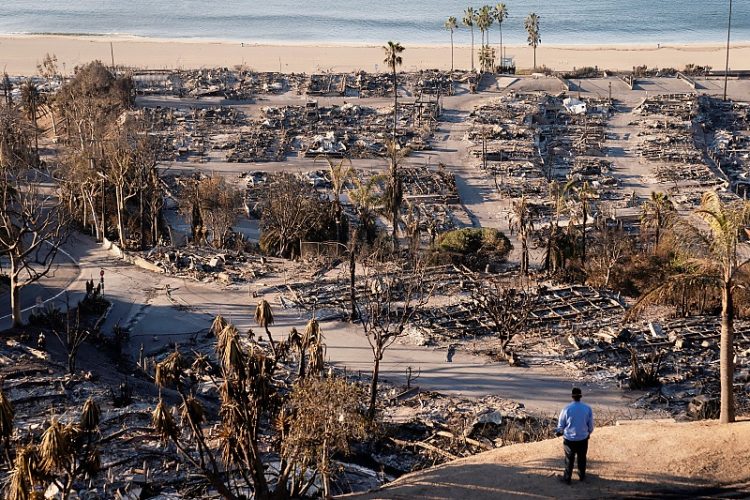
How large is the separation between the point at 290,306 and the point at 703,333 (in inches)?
489

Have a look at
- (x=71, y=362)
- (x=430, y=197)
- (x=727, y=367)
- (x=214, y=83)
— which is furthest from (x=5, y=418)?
(x=214, y=83)

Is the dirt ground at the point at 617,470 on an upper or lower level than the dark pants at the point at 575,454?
lower

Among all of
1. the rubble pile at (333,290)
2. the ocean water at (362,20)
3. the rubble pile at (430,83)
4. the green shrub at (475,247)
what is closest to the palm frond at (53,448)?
the rubble pile at (333,290)

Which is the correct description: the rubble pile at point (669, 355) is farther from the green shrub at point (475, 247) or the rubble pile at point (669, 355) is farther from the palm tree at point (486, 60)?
the palm tree at point (486, 60)

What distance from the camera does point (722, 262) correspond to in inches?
703

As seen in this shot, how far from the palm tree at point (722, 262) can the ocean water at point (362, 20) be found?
306ft

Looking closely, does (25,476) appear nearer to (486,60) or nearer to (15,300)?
(15,300)

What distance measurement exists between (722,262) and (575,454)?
16.2 ft

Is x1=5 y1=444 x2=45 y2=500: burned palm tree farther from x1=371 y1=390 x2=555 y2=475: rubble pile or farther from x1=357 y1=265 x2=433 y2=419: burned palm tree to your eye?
x1=357 y1=265 x2=433 y2=419: burned palm tree

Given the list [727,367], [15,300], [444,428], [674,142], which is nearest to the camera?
[727,367]

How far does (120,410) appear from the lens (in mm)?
21531

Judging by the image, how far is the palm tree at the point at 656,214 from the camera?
1519 inches

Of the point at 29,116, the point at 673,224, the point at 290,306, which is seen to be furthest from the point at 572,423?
the point at 29,116

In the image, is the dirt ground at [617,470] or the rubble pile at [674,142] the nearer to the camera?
the dirt ground at [617,470]
